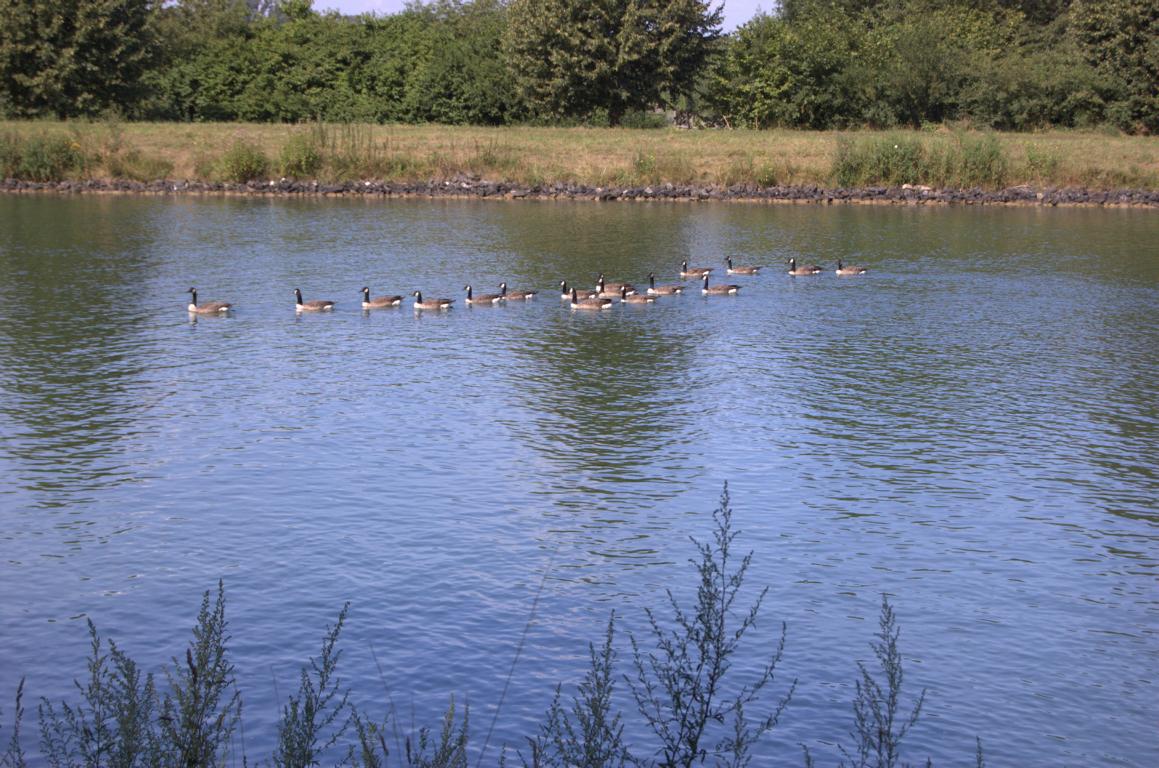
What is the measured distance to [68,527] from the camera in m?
14.2

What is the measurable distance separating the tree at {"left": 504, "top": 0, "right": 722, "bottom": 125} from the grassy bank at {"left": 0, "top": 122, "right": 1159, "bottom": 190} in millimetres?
6635

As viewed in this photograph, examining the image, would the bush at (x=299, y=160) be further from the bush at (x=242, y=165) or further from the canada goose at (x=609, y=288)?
the canada goose at (x=609, y=288)

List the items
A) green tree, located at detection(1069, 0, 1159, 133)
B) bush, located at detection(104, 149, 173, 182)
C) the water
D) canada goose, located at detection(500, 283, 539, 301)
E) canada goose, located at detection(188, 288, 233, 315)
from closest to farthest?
the water < canada goose, located at detection(188, 288, 233, 315) < canada goose, located at detection(500, 283, 539, 301) < bush, located at detection(104, 149, 173, 182) < green tree, located at detection(1069, 0, 1159, 133)

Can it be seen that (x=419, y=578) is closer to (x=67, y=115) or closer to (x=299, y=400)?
(x=299, y=400)

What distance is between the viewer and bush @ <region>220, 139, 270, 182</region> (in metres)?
48.9

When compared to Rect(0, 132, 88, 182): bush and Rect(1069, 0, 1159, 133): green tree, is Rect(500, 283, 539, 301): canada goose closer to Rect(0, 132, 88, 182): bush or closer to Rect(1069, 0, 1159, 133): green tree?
Rect(0, 132, 88, 182): bush

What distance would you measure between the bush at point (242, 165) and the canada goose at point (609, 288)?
2349 cm

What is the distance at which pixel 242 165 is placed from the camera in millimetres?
48969

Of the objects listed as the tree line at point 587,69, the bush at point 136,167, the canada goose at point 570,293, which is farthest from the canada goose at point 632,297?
the tree line at point 587,69

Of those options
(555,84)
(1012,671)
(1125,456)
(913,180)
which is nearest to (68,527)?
(1012,671)

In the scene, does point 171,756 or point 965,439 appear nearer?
point 171,756

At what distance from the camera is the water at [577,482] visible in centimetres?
1123

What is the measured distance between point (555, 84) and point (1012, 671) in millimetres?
50417

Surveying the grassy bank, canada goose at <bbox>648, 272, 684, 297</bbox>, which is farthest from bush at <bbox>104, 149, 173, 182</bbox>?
canada goose at <bbox>648, 272, 684, 297</bbox>
